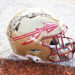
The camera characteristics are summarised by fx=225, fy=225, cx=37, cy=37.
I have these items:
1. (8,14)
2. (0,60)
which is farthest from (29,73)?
(8,14)

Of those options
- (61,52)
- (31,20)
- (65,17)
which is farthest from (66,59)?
(65,17)

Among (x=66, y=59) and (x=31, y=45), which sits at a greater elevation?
(x=31, y=45)

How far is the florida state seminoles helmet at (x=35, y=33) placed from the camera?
2.15 meters

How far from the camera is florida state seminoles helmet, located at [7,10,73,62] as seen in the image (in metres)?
2.15

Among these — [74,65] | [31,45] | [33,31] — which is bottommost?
[74,65]

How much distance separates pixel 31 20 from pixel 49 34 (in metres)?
0.22

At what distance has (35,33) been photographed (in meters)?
2.14

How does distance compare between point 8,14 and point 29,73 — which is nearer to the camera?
point 29,73

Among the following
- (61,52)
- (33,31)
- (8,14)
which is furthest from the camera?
(8,14)

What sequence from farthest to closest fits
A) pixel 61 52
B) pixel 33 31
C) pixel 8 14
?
pixel 8 14, pixel 61 52, pixel 33 31

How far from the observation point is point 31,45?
2178 mm

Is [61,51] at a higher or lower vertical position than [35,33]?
lower

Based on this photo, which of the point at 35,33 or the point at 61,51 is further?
the point at 61,51

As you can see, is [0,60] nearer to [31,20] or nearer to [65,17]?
[31,20]
